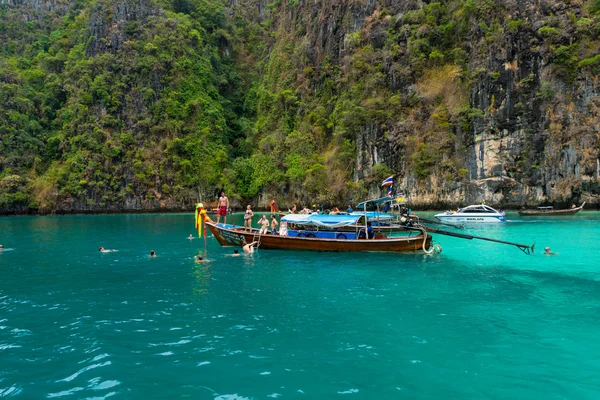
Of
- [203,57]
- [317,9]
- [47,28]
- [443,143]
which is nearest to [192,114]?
[203,57]

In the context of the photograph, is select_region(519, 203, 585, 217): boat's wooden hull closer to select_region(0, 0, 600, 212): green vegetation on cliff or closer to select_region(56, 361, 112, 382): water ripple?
select_region(0, 0, 600, 212): green vegetation on cliff

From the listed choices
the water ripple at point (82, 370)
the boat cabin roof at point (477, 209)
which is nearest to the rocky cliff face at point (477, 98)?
the boat cabin roof at point (477, 209)

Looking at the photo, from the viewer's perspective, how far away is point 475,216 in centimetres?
3662

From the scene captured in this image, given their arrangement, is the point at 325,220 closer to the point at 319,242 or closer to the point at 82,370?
the point at 319,242

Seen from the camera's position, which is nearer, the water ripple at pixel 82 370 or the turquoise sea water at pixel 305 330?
the turquoise sea water at pixel 305 330

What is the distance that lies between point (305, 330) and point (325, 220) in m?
13.2

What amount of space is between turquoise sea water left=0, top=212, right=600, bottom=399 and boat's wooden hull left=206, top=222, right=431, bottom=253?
2.99 meters

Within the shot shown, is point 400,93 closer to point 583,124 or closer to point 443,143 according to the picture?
point 443,143

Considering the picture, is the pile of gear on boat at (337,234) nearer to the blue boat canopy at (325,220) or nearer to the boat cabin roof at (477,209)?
the blue boat canopy at (325,220)

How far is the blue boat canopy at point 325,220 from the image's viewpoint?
21505 mm

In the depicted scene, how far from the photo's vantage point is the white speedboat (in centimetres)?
3583

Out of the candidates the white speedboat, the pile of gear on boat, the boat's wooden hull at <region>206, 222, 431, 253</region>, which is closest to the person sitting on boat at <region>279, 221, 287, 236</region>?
the pile of gear on boat

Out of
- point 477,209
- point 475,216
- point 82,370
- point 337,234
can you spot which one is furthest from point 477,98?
point 82,370

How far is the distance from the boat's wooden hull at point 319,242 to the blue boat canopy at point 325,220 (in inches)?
39.5
